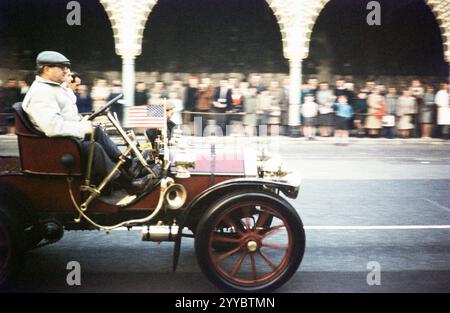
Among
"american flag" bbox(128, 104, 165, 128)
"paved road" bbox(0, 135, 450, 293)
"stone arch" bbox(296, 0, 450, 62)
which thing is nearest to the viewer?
"paved road" bbox(0, 135, 450, 293)

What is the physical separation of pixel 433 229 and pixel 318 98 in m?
9.81

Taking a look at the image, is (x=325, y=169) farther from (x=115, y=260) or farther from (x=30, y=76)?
(x=30, y=76)

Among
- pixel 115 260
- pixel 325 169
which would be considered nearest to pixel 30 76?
pixel 325 169

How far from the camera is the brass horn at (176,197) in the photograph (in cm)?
432

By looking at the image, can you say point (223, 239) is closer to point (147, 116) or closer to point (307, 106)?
point (147, 116)

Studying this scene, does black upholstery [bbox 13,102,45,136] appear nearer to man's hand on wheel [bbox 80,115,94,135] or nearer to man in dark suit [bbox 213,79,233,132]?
man's hand on wheel [bbox 80,115,94,135]

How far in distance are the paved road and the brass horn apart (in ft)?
2.14

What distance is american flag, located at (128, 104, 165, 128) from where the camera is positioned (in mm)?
4773

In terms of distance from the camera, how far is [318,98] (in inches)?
624

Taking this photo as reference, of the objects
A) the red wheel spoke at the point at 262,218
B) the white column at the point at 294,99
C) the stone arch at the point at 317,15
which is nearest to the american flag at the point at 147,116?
the red wheel spoke at the point at 262,218

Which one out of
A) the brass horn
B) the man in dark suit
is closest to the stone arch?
the man in dark suit

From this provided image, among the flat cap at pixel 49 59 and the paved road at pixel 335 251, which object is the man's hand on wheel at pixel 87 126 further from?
the paved road at pixel 335 251

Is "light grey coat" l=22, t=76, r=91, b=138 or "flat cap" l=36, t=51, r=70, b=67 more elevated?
"flat cap" l=36, t=51, r=70, b=67
